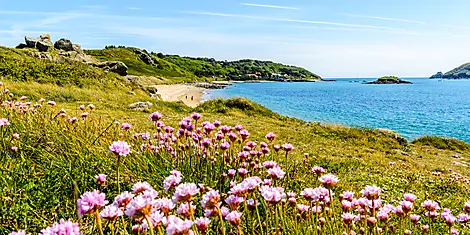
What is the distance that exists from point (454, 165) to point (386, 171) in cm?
657

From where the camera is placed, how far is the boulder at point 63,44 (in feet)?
159

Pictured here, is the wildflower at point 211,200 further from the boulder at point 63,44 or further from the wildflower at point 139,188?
the boulder at point 63,44

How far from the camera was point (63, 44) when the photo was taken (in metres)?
49.2

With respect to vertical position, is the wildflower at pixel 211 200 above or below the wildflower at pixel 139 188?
below

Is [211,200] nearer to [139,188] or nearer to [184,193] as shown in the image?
[184,193]

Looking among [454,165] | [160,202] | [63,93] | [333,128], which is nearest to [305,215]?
[160,202]

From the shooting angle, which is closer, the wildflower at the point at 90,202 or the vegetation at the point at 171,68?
the wildflower at the point at 90,202

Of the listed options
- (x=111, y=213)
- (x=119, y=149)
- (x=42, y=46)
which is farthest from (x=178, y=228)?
(x=42, y=46)

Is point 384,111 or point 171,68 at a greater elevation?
point 171,68

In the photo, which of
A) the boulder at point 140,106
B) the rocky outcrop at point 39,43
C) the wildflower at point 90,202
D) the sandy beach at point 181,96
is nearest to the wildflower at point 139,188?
the wildflower at point 90,202

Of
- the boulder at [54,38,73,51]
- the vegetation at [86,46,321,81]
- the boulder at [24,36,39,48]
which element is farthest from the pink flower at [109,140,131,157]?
the vegetation at [86,46,321,81]

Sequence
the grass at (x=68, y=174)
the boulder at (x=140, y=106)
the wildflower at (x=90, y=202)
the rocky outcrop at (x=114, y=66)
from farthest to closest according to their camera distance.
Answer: the rocky outcrop at (x=114, y=66) → the boulder at (x=140, y=106) → the grass at (x=68, y=174) → the wildflower at (x=90, y=202)

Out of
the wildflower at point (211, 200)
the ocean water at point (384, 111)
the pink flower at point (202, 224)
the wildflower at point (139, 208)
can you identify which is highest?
the wildflower at point (139, 208)

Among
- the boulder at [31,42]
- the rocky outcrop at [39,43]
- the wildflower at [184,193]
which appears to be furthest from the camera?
the boulder at [31,42]
